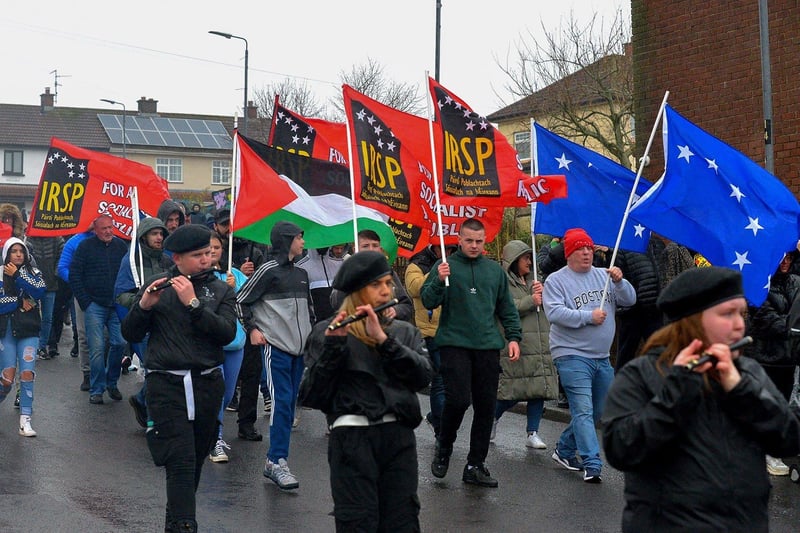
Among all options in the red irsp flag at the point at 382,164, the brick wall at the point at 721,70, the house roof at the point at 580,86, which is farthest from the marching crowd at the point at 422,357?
the house roof at the point at 580,86

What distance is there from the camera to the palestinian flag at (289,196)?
9719mm

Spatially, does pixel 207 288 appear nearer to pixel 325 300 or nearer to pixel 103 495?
pixel 103 495

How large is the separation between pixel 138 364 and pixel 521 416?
5529 mm

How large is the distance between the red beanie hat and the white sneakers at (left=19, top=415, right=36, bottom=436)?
4960 millimetres

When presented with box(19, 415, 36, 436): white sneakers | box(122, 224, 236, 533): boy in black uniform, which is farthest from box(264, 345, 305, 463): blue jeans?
box(19, 415, 36, 436): white sneakers

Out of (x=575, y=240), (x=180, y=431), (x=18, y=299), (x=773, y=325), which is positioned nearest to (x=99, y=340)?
(x=18, y=299)

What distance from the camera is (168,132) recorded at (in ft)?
272

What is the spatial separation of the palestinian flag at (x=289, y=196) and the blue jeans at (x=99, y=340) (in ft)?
10.6

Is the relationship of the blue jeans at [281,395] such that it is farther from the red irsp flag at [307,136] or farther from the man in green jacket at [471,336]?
the red irsp flag at [307,136]

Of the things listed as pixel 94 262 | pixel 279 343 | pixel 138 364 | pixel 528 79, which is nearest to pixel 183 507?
pixel 279 343

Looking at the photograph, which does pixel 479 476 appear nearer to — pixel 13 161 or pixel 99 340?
pixel 99 340

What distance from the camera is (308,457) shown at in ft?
32.5

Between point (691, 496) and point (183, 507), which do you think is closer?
point (691, 496)

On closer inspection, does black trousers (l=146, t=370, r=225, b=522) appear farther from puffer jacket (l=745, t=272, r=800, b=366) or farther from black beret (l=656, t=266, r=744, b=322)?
puffer jacket (l=745, t=272, r=800, b=366)
